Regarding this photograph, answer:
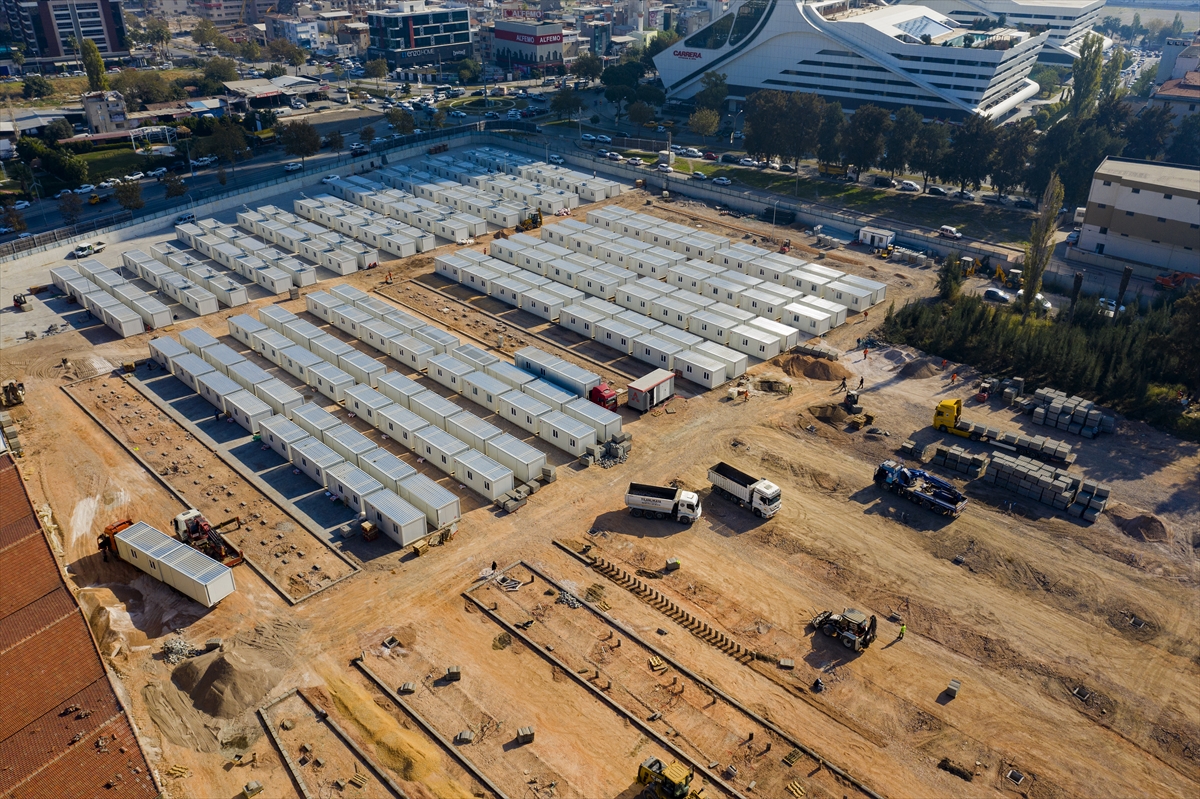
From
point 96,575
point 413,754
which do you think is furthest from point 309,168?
point 413,754

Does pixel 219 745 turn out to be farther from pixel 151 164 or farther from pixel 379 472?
pixel 151 164

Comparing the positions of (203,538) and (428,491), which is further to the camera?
(428,491)

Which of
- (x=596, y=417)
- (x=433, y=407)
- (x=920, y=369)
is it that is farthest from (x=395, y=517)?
(x=920, y=369)

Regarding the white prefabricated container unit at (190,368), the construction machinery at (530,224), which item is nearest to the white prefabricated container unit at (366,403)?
the white prefabricated container unit at (190,368)

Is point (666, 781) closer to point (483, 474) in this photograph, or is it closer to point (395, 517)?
point (395, 517)

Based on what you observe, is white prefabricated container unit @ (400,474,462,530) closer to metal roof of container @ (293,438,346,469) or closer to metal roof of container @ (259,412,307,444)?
metal roof of container @ (293,438,346,469)

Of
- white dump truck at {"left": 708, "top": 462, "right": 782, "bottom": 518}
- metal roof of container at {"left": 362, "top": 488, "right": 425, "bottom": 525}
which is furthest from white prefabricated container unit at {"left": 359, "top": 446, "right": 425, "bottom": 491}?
white dump truck at {"left": 708, "top": 462, "right": 782, "bottom": 518}
